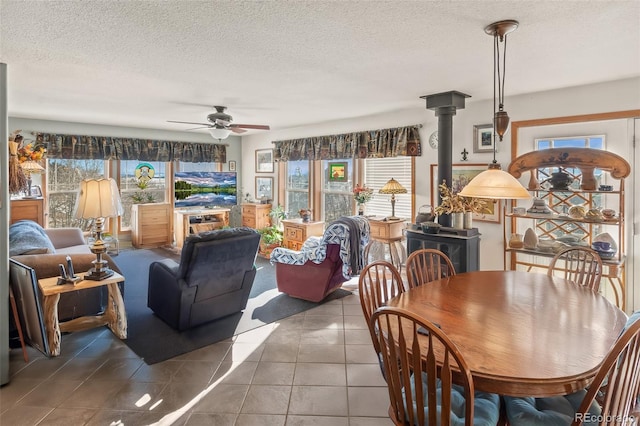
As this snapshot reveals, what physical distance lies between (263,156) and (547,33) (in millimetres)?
6001

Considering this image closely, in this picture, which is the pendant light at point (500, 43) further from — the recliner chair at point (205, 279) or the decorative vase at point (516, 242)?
the recliner chair at point (205, 279)


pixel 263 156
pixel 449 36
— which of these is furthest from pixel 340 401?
pixel 263 156

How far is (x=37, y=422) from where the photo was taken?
7.14 ft

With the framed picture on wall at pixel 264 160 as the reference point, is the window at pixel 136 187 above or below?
below

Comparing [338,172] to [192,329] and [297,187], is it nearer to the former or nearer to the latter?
[297,187]

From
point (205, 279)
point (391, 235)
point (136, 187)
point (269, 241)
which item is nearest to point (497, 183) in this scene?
point (205, 279)

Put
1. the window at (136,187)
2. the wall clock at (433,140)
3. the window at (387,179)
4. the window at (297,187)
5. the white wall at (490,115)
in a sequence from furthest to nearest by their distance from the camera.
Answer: the window at (136,187) → the window at (297,187) → the window at (387,179) → the wall clock at (433,140) → the white wall at (490,115)

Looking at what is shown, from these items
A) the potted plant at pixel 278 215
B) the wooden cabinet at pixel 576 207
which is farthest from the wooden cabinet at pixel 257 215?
the wooden cabinet at pixel 576 207

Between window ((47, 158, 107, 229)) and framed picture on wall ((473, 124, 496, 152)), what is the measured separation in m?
6.28

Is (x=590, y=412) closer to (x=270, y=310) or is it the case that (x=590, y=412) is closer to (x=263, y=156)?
(x=270, y=310)

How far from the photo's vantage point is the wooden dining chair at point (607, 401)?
1295 millimetres

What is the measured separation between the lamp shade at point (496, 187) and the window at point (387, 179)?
123 inches

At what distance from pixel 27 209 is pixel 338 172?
459 cm

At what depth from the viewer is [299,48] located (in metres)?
2.61
